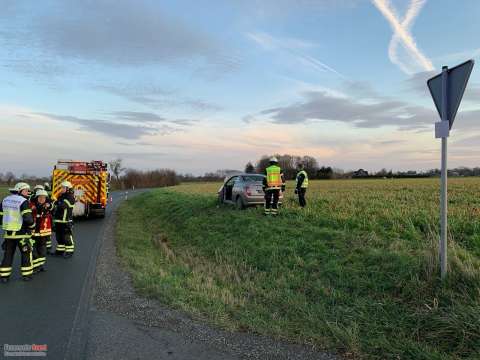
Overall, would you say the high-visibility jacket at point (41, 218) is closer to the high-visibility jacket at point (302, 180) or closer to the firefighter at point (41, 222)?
the firefighter at point (41, 222)

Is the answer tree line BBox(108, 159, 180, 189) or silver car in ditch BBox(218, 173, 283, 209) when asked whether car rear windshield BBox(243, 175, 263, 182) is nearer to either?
silver car in ditch BBox(218, 173, 283, 209)

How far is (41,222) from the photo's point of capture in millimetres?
8039

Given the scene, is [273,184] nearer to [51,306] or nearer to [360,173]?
[51,306]

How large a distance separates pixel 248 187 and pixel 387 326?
9.30 meters

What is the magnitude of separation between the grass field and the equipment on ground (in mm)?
7144

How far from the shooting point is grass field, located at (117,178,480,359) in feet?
13.3

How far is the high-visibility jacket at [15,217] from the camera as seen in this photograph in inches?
267

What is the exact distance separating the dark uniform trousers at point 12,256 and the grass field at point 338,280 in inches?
73.7

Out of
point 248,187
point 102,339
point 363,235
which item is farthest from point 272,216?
point 102,339

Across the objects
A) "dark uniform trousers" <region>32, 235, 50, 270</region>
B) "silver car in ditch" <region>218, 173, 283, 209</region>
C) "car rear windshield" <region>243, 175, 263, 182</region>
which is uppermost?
"car rear windshield" <region>243, 175, 263, 182</region>

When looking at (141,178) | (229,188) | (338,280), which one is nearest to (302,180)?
(229,188)

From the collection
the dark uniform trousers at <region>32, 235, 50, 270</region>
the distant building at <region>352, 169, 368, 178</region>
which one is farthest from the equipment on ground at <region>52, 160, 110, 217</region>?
the distant building at <region>352, 169, 368, 178</region>

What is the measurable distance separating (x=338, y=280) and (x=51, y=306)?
4541 millimetres

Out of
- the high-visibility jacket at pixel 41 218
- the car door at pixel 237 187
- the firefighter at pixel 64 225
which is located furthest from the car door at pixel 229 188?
the high-visibility jacket at pixel 41 218
